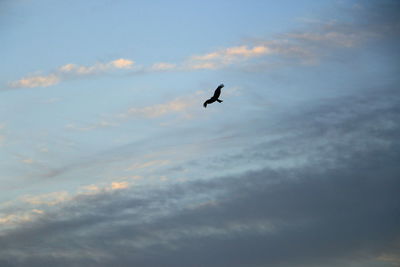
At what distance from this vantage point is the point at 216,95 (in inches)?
3679
